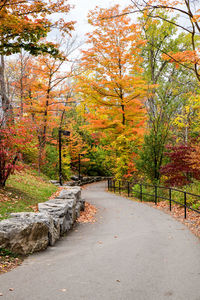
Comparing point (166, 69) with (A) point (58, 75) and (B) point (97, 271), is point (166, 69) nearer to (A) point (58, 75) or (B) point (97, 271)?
(A) point (58, 75)

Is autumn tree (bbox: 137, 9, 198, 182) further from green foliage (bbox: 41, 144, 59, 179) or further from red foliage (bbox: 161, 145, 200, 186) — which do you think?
green foliage (bbox: 41, 144, 59, 179)

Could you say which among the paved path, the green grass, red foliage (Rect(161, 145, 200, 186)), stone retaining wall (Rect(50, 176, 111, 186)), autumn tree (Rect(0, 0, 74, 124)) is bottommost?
stone retaining wall (Rect(50, 176, 111, 186))

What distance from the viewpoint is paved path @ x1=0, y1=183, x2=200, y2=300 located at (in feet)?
12.8

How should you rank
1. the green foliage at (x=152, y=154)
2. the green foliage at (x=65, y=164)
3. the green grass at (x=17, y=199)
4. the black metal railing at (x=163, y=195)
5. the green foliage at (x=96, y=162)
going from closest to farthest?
the green grass at (x=17, y=199), the black metal railing at (x=163, y=195), the green foliage at (x=152, y=154), the green foliage at (x=65, y=164), the green foliage at (x=96, y=162)

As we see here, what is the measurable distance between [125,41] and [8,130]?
11.9 meters

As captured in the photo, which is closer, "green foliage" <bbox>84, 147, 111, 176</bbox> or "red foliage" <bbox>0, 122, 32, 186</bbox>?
"red foliage" <bbox>0, 122, 32, 186</bbox>

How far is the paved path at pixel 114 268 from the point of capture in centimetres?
390

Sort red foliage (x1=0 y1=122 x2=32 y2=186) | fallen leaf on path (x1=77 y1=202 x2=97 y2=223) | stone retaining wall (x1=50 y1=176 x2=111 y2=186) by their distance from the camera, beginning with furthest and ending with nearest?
1. stone retaining wall (x1=50 y1=176 x2=111 y2=186)
2. fallen leaf on path (x1=77 y1=202 x2=97 y2=223)
3. red foliage (x1=0 y1=122 x2=32 y2=186)

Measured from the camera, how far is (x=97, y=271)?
4.75 meters

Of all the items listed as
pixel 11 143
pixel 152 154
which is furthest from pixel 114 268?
pixel 152 154

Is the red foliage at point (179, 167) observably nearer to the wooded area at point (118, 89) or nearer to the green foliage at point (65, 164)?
the wooded area at point (118, 89)

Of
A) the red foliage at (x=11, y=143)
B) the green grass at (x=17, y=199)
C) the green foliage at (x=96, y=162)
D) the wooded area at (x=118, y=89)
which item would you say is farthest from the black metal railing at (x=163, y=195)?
the green foliage at (x=96, y=162)

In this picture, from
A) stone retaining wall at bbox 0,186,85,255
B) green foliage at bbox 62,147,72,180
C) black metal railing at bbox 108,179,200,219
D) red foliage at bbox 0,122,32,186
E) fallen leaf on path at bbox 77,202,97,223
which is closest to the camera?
stone retaining wall at bbox 0,186,85,255

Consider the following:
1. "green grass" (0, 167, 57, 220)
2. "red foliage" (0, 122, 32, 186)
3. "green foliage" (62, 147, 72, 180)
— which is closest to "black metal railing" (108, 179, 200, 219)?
"green grass" (0, 167, 57, 220)
